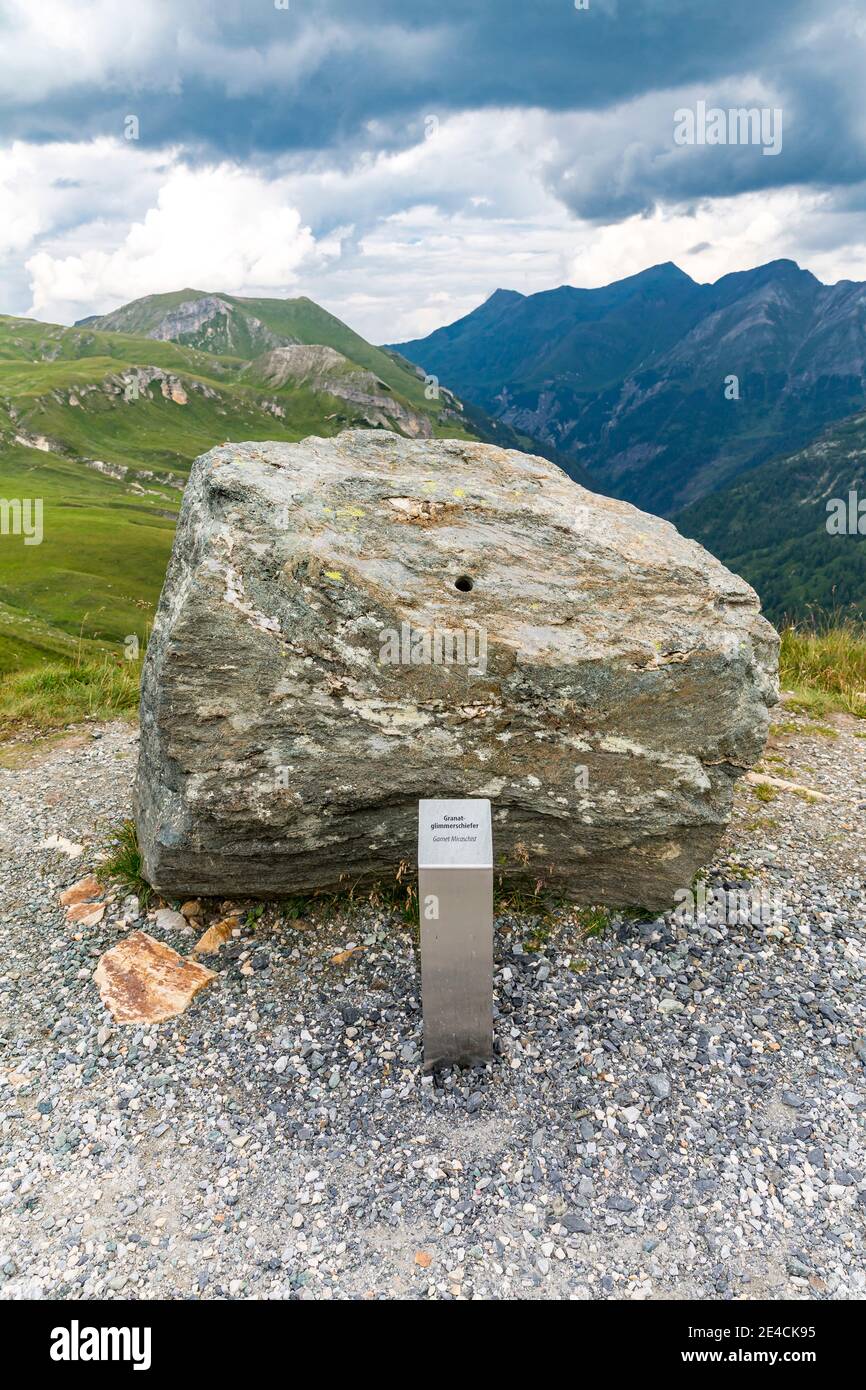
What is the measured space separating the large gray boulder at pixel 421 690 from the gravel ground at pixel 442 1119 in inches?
47.8

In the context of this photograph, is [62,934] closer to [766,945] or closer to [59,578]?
[766,945]

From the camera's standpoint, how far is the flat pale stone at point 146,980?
8.45 meters

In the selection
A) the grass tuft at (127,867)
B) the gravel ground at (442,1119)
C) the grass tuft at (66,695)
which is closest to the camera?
the gravel ground at (442,1119)

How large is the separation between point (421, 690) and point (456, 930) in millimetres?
2591

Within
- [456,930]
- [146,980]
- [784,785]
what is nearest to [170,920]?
[146,980]

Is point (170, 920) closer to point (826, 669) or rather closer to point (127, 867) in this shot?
point (127, 867)

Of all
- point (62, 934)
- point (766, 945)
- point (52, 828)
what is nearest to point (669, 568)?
point (766, 945)

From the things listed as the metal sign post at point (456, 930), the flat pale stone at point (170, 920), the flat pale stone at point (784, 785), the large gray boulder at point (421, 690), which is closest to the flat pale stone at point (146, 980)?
the flat pale stone at point (170, 920)

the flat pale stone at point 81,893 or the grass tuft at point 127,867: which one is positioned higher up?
the grass tuft at point 127,867

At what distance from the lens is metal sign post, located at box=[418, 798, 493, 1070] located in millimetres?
6824

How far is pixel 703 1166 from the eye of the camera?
684cm

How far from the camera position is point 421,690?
8.38 meters

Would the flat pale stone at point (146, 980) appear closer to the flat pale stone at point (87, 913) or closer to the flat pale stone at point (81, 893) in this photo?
the flat pale stone at point (87, 913)

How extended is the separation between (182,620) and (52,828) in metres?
6.29
